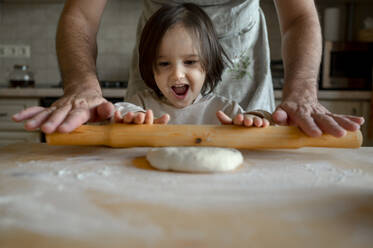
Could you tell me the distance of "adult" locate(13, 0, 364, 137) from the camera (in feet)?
2.35

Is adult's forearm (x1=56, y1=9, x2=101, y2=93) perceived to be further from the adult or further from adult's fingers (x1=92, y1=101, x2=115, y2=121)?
adult's fingers (x1=92, y1=101, x2=115, y2=121)

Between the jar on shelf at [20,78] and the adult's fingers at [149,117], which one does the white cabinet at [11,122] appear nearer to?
the jar on shelf at [20,78]

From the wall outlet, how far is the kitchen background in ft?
0.09

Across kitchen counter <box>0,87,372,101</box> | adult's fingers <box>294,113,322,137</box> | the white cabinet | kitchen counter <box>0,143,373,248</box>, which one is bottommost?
the white cabinet

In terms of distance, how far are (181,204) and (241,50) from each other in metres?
0.98

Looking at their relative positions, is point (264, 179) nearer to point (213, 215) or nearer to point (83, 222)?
point (213, 215)

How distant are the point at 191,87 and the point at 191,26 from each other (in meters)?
0.20

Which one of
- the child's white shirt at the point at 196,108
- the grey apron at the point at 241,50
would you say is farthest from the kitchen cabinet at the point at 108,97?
the child's white shirt at the point at 196,108

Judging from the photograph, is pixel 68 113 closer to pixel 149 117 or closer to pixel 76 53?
pixel 149 117

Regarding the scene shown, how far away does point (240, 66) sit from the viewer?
130 centimetres

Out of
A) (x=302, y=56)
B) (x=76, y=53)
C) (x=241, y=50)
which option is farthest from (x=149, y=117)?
(x=241, y=50)

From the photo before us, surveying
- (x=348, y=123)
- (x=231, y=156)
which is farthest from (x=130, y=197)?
(x=348, y=123)

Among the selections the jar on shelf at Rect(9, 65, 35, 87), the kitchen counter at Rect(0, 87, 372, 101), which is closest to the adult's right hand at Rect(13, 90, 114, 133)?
the kitchen counter at Rect(0, 87, 372, 101)

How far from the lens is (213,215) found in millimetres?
392
